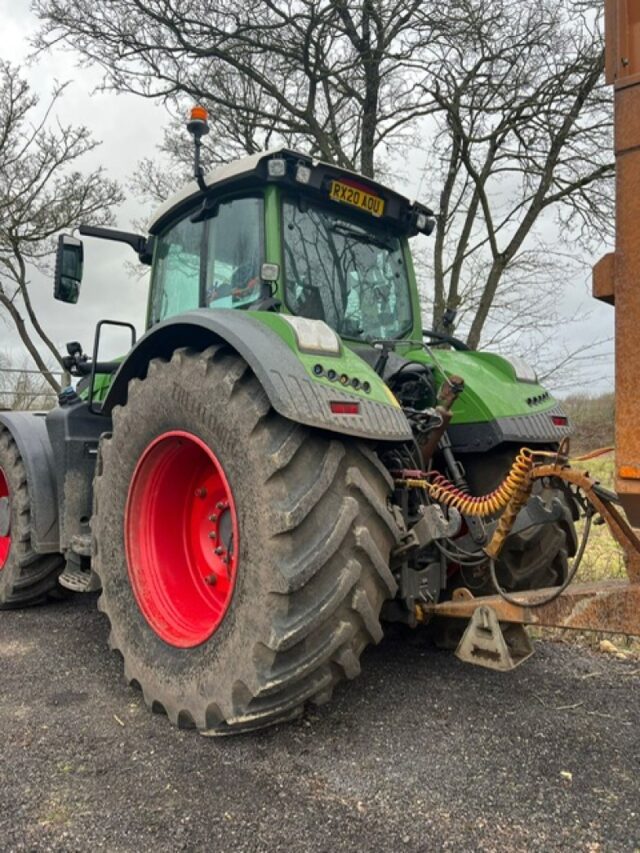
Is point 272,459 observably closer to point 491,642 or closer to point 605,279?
point 491,642

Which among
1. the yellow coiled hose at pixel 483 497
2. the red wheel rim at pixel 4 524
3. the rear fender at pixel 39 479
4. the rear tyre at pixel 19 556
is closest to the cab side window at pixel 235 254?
the yellow coiled hose at pixel 483 497

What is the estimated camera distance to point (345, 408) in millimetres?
2348

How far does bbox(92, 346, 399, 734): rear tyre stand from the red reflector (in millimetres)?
123

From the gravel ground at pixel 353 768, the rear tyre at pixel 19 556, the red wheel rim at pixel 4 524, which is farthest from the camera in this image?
the red wheel rim at pixel 4 524

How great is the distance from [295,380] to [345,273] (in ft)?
4.60

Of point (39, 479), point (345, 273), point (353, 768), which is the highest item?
point (345, 273)

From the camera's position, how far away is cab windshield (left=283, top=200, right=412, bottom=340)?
10.8ft

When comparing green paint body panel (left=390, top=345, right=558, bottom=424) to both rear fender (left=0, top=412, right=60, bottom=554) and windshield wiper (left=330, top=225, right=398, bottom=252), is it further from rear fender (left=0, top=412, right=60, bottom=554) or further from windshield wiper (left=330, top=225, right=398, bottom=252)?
rear fender (left=0, top=412, right=60, bottom=554)

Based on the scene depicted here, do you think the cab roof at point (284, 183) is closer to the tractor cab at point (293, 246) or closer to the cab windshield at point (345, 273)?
the tractor cab at point (293, 246)

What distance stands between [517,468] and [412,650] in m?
1.43

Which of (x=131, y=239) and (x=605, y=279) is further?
(x=131, y=239)

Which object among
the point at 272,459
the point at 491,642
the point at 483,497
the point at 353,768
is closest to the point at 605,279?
the point at 483,497

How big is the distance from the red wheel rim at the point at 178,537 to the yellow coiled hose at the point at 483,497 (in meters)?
0.83

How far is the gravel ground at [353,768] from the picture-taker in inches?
75.9
